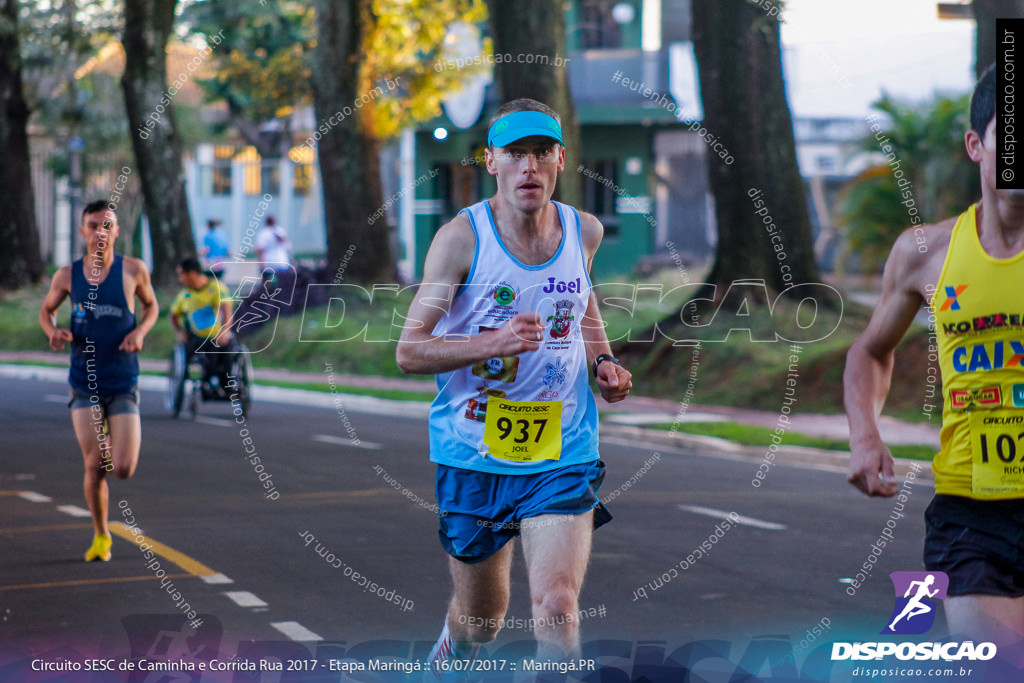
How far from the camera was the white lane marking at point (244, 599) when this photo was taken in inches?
277

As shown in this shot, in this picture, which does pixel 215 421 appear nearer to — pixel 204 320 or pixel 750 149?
pixel 204 320

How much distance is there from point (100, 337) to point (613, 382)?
4.20 meters

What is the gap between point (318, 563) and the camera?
8.12m

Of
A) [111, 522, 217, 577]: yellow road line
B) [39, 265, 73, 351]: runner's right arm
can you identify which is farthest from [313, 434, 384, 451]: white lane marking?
[39, 265, 73, 351]: runner's right arm

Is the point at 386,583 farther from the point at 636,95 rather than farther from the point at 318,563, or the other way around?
the point at 636,95

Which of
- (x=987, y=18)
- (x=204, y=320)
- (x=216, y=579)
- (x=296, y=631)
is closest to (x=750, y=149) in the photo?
(x=987, y=18)

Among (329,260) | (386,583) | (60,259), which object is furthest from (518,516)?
(60,259)

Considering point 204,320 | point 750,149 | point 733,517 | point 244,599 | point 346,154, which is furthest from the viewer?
point 346,154

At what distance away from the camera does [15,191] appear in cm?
3141

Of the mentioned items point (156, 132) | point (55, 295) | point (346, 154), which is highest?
point (156, 132)

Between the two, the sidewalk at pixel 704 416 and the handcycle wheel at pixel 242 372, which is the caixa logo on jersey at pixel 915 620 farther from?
the handcycle wheel at pixel 242 372

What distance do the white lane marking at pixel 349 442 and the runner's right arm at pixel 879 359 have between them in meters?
9.49

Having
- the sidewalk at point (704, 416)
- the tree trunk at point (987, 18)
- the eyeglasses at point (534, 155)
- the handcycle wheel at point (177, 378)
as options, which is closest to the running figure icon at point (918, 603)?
the eyeglasses at point (534, 155)

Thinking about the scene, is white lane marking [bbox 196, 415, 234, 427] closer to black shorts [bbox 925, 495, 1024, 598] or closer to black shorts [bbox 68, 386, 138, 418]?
black shorts [bbox 68, 386, 138, 418]
